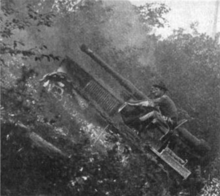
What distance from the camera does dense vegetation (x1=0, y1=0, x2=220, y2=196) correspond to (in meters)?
5.64

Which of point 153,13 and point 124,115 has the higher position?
point 153,13

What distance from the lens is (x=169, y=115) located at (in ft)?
25.3

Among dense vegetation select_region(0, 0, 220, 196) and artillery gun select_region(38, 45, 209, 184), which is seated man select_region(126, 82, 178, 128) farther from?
dense vegetation select_region(0, 0, 220, 196)

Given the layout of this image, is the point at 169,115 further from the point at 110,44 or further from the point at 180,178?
the point at 110,44

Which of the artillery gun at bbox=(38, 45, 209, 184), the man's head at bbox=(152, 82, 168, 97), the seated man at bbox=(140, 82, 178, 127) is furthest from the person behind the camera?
the man's head at bbox=(152, 82, 168, 97)

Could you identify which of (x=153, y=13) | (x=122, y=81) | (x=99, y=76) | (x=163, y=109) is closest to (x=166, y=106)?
(x=163, y=109)

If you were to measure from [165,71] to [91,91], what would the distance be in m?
1.64

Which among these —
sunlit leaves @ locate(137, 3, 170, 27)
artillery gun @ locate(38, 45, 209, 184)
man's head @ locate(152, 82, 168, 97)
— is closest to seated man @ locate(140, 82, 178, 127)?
man's head @ locate(152, 82, 168, 97)

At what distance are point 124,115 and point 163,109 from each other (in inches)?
28.6

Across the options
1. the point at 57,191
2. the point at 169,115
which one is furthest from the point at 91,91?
the point at 57,191

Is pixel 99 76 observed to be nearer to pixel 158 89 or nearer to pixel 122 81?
pixel 122 81

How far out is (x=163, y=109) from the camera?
7.75m

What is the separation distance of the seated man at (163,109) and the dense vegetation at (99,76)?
223mm

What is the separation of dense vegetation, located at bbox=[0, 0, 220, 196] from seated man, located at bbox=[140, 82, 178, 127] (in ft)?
0.73
